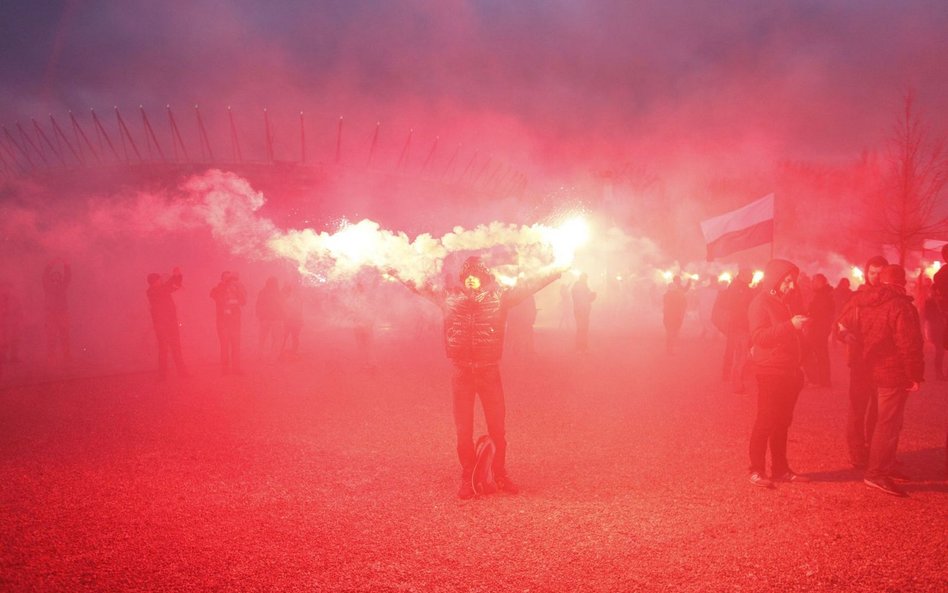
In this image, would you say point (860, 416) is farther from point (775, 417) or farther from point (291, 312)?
point (291, 312)

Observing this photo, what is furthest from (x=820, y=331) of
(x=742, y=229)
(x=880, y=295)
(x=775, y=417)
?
(x=742, y=229)

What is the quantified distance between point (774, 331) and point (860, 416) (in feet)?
5.41

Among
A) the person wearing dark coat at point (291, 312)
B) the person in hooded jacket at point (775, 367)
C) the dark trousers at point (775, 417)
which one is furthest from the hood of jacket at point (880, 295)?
the person wearing dark coat at point (291, 312)

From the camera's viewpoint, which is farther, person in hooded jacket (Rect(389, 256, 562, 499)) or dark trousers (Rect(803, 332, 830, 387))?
dark trousers (Rect(803, 332, 830, 387))

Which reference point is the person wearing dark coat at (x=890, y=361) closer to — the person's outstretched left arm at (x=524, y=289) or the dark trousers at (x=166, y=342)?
the person's outstretched left arm at (x=524, y=289)

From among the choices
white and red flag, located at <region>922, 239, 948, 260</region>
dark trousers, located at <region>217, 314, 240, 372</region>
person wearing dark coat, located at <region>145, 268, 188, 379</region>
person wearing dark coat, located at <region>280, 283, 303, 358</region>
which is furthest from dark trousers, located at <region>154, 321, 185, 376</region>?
white and red flag, located at <region>922, 239, 948, 260</region>

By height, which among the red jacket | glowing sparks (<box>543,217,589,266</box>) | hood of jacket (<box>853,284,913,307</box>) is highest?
glowing sparks (<box>543,217,589,266</box>)

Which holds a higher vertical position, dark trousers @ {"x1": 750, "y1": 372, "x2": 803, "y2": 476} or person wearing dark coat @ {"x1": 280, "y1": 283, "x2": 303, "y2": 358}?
person wearing dark coat @ {"x1": 280, "y1": 283, "x2": 303, "y2": 358}

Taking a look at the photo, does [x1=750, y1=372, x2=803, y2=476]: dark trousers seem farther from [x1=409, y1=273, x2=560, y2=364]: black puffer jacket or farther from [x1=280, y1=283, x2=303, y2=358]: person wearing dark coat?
[x1=280, y1=283, x2=303, y2=358]: person wearing dark coat

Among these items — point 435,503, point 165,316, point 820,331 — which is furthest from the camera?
point 165,316

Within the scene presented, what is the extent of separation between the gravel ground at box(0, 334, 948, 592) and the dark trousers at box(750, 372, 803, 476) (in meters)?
0.30

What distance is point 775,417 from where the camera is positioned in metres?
5.47

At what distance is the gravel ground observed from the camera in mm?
3850

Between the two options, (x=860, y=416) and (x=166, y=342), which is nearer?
(x=860, y=416)
